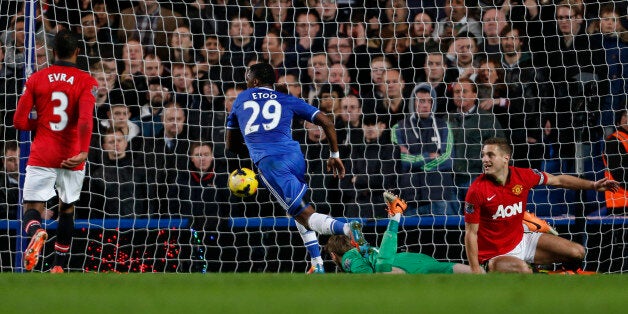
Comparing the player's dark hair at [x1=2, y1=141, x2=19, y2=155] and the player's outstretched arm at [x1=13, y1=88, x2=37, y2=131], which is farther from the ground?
the player's outstretched arm at [x1=13, y1=88, x2=37, y2=131]

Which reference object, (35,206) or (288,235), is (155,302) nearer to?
(35,206)

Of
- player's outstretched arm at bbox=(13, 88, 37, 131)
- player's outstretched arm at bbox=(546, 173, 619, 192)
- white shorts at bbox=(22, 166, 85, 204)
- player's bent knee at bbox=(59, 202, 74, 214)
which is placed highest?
player's outstretched arm at bbox=(13, 88, 37, 131)

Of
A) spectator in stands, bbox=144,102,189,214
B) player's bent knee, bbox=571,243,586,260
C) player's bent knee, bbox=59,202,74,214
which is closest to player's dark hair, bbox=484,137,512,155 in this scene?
player's bent knee, bbox=571,243,586,260

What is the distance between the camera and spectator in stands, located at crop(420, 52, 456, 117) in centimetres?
970

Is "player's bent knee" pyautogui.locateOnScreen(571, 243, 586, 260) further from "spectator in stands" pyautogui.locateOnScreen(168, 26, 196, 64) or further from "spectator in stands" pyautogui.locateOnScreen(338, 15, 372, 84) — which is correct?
"spectator in stands" pyautogui.locateOnScreen(168, 26, 196, 64)

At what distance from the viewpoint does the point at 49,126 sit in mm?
7574

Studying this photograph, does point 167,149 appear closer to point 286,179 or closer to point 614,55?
point 286,179

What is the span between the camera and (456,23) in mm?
10117

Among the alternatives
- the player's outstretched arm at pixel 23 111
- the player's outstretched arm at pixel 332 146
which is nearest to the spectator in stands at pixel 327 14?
the player's outstretched arm at pixel 332 146

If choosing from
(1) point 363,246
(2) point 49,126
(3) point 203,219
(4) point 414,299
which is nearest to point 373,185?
(3) point 203,219

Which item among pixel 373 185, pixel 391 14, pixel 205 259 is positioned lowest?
pixel 205 259

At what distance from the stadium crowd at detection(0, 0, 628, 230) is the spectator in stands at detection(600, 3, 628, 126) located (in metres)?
0.01

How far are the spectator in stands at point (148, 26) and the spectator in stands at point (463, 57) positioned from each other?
2718mm

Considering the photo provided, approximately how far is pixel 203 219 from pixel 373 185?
64.3 inches
